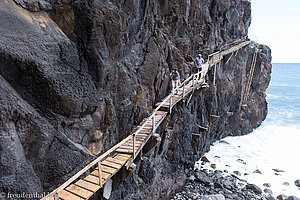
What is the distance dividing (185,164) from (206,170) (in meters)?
2.77

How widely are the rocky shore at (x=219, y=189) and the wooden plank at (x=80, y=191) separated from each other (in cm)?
1027

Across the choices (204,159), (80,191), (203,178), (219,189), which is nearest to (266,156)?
(204,159)

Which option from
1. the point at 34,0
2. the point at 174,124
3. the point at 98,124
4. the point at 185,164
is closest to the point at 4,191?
the point at 98,124

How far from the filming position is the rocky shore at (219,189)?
13828mm

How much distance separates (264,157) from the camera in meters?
21.7

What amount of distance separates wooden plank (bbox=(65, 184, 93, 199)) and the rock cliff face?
837 millimetres

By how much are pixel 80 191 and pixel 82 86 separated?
340cm

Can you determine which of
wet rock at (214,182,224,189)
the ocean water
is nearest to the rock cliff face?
wet rock at (214,182,224,189)

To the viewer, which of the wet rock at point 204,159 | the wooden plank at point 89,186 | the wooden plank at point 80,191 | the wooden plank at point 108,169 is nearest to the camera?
the wooden plank at point 80,191

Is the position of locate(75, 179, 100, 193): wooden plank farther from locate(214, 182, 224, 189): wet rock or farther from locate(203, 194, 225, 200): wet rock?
locate(214, 182, 224, 189): wet rock

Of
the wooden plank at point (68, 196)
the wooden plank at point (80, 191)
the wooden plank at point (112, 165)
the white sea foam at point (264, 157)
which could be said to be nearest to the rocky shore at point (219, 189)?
the white sea foam at point (264, 157)

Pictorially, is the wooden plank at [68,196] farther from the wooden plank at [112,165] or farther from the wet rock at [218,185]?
the wet rock at [218,185]

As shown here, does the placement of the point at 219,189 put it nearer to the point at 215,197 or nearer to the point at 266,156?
the point at 215,197

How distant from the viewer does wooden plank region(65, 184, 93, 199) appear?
16.1ft
